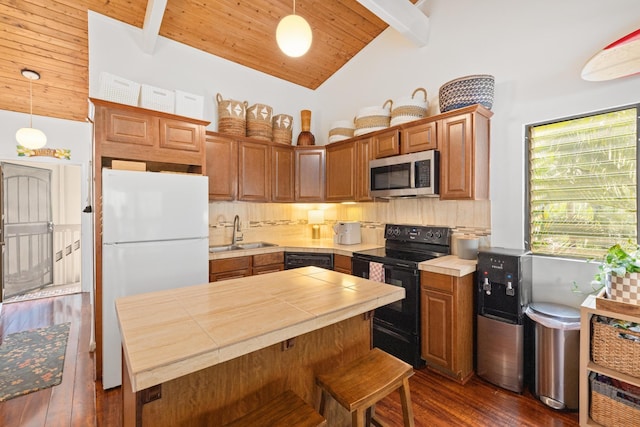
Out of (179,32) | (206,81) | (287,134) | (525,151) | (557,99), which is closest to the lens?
(557,99)

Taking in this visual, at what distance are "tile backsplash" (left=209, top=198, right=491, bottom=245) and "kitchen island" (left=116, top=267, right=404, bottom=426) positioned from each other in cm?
164

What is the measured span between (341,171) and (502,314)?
2154 millimetres

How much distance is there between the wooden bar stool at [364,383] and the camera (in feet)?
3.96

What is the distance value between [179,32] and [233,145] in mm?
1287

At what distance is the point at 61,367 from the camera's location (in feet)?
8.47

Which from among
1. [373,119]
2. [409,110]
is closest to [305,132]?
[373,119]

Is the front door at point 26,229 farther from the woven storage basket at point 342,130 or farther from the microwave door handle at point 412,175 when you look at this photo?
the microwave door handle at point 412,175

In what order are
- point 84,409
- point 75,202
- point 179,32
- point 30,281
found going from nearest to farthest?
1. point 84,409
2. point 179,32
3. point 30,281
4. point 75,202

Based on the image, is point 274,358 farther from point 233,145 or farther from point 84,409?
point 233,145

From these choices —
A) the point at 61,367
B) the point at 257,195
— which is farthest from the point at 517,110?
the point at 61,367

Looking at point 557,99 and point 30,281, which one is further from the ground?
point 557,99

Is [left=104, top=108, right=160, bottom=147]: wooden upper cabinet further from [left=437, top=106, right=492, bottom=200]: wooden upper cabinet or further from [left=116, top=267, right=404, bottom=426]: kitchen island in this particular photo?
[left=437, top=106, right=492, bottom=200]: wooden upper cabinet

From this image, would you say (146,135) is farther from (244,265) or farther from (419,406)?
(419,406)

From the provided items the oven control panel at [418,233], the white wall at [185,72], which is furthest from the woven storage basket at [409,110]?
the white wall at [185,72]
